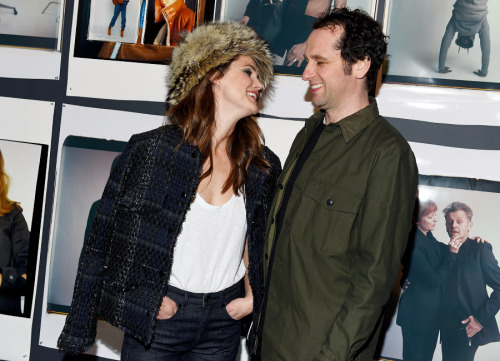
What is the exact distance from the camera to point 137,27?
2717mm

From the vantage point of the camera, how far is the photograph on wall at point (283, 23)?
2.55 meters

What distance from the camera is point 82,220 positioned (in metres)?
2.82

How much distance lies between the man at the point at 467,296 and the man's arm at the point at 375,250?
2.71ft

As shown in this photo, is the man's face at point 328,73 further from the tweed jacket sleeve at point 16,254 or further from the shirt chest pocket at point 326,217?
the tweed jacket sleeve at point 16,254

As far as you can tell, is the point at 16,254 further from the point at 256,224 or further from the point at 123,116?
the point at 256,224

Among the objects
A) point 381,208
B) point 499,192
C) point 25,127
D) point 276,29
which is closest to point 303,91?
point 276,29

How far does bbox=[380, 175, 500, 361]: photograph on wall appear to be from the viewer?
7.86 ft

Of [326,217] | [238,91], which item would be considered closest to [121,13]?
[238,91]

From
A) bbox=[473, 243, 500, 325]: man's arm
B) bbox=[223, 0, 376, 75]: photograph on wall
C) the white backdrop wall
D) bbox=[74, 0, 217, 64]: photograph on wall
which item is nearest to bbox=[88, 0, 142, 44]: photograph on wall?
bbox=[74, 0, 217, 64]: photograph on wall

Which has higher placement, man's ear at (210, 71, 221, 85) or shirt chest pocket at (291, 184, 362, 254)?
man's ear at (210, 71, 221, 85)

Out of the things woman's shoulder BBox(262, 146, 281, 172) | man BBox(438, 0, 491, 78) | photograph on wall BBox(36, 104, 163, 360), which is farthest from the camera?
photograph on wall BBox(36, 104, 163, 360)

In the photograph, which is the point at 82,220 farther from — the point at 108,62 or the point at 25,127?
the point at 108,62

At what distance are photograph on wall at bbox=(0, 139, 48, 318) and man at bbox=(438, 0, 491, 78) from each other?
191cm

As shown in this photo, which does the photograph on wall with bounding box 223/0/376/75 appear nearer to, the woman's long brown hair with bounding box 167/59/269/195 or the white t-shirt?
the woman's long brown hair with bounding box 167/59/269/195
